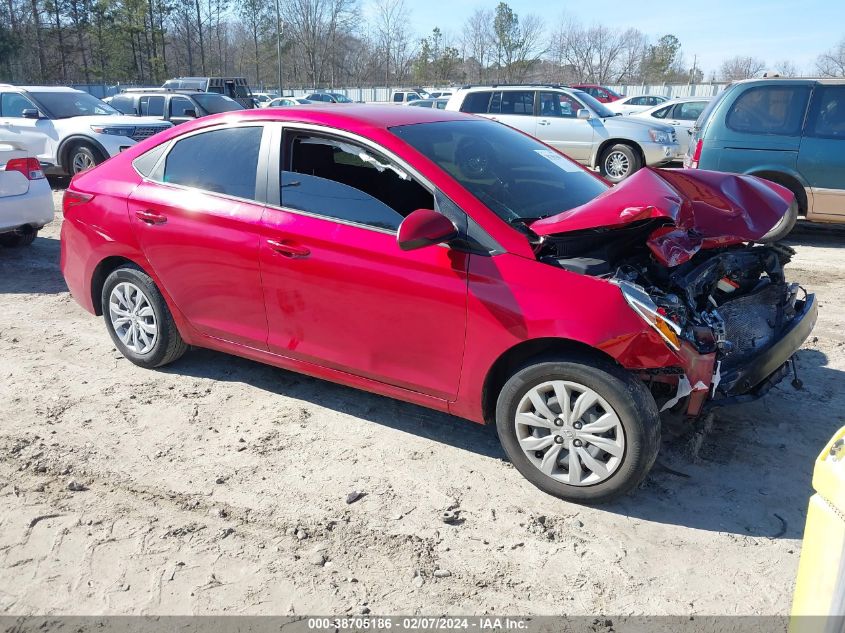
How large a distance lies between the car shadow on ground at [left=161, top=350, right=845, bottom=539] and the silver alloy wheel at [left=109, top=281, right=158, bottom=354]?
0.92ft

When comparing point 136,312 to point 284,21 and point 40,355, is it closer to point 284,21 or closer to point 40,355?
point 40,355

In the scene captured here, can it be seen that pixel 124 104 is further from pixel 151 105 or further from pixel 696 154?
pixel 696 154

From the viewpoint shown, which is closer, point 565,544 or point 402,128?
point 565,544

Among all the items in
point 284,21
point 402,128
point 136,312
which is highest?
point 284,21

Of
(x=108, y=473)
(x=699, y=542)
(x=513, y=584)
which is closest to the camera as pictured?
(x=513, y=584)

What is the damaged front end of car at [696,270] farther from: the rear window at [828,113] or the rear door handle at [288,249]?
the rear window at [828,113]

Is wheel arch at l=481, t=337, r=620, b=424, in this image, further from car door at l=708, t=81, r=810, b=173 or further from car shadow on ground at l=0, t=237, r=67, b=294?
car door at l=708, t=81, r=810, b=173

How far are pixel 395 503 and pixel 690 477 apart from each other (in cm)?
149

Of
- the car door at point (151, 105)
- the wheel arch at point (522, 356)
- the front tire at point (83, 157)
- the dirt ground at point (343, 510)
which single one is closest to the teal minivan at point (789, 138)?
the dirt ground at point (343, 510)

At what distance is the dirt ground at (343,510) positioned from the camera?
2723mm

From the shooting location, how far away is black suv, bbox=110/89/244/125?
15734 millimetres

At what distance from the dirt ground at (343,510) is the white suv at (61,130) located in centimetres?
859

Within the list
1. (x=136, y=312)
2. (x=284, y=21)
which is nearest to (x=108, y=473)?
(x=136, y=312)

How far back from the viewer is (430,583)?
278 cm
